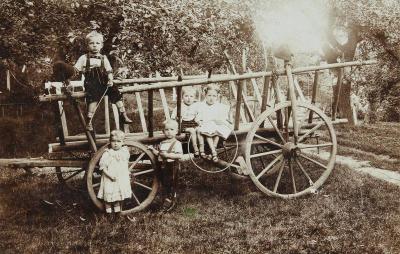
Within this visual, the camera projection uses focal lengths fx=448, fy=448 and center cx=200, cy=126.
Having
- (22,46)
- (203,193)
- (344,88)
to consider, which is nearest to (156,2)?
(22,46)

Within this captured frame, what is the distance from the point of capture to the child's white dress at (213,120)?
5219 mm

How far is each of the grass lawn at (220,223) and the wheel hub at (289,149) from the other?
0.54m

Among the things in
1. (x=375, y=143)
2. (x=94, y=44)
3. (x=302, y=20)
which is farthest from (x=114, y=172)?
(x=302, y=20)

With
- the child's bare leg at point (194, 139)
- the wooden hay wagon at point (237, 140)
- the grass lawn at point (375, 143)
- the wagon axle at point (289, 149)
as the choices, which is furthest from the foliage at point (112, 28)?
the grass lawn at point (375, 143)

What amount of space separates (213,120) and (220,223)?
1221 millimetres

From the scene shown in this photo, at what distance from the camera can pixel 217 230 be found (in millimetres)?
4598

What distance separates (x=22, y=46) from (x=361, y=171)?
611 centimetres

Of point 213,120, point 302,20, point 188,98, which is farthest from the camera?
point 302,20

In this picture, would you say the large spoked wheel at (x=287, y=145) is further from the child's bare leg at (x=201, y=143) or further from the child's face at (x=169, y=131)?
the child's face at (x=169, y=131)

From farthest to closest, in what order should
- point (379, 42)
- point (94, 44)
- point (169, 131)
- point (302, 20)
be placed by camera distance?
point (379, 42)
point (302, 20)
point (94, 44)
point (169, 131)

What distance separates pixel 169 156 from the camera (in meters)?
4.86

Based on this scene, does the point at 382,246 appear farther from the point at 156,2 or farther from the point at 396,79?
the point at 396,79

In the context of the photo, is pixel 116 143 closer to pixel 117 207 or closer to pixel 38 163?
pixel 117 207

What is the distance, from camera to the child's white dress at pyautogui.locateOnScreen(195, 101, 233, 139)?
5219mm
